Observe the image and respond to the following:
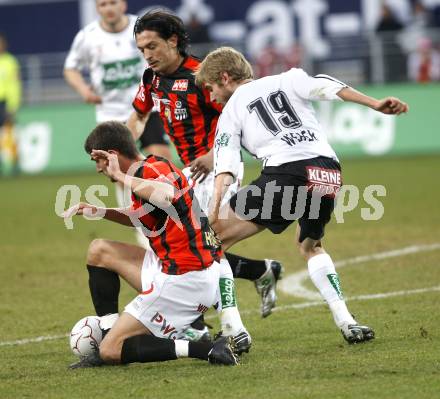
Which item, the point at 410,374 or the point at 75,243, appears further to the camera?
the point at 75,243

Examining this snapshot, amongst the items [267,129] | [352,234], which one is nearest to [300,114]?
[267,129]

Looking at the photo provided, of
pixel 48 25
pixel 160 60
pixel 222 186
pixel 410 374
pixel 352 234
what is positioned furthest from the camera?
pixel 48 25

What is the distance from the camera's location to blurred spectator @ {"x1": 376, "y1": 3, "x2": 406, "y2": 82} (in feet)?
68.1

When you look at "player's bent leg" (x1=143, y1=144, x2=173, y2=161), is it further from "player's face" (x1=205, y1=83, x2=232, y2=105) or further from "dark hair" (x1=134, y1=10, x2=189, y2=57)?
"player's face" (x1=205, y1=83, x2=232, y2=105)

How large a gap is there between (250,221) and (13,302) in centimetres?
273

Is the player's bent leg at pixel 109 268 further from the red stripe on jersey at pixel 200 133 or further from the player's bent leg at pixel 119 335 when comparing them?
the red stripe on jersey at pixel 200 133

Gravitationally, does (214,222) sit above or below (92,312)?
above

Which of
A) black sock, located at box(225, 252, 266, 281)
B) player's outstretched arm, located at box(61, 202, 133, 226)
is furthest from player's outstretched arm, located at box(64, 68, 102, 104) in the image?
player's outstretched arm, located at box(61, 202, 133, 226)

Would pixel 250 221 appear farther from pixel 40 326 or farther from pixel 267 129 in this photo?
pixel 40 326

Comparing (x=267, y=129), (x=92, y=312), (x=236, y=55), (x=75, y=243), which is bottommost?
(x=75, y=243)

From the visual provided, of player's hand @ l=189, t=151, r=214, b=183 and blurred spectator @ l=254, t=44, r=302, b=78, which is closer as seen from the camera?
player's hand @ l=189, t=151, r=214, b=183

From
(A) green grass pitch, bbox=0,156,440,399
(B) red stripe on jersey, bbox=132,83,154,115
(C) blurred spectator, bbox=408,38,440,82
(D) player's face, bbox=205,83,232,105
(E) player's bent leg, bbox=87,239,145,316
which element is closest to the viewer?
(A) green grass pitch, bbox=0,156,440,399

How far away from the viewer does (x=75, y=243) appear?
12.1 metres

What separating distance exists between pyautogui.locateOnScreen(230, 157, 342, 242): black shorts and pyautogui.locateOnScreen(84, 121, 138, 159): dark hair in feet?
2.96
